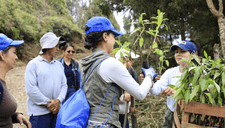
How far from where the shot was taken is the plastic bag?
4.05 ft

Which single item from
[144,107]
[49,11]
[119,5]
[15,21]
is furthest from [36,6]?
[144,107]

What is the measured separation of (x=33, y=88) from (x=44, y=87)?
0.55ft

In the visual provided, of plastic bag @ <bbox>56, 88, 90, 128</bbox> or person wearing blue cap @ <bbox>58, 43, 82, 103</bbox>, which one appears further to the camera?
person wearing blue cap @ <bbox>58, 43, 82, 103</bbox>

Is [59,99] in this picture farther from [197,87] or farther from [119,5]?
[119,5]

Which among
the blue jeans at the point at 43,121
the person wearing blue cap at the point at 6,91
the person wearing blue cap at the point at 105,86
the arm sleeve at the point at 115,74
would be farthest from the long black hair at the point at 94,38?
the blue jeans at the point at 43,121

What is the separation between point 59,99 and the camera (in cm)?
251

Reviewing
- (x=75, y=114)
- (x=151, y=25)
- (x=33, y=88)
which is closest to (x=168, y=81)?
(x=75, y=114)

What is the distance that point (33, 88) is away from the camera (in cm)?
227

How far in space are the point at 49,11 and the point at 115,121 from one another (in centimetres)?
1970

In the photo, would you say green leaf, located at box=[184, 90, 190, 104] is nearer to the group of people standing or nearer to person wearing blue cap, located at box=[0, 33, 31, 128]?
the group of people standing

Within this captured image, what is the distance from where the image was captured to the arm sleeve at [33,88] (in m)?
2.26

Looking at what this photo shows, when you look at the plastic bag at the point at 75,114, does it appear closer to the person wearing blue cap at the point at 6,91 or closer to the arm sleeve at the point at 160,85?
the person wearing blue cap at the point at 6,91

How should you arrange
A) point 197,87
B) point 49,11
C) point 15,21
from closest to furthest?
point 197,87
point 15,21
point 49,11

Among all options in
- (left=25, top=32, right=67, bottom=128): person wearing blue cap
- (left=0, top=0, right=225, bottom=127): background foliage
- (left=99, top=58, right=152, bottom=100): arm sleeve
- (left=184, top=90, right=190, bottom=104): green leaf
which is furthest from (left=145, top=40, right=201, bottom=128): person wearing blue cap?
(left=25, top=32, right=67, bottom=128): person wearing blue cap
